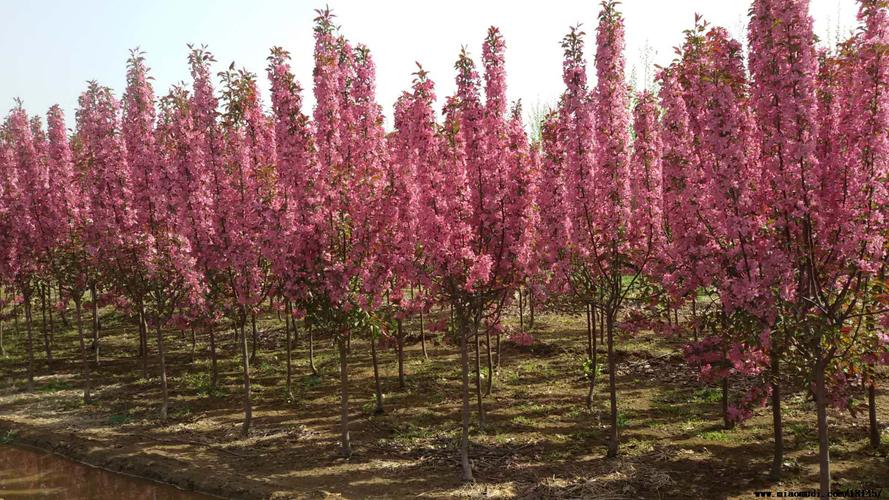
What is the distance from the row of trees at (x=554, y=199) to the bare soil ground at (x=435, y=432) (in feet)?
2.66

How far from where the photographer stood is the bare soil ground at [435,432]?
1109 cm

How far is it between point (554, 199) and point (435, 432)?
5932 mm

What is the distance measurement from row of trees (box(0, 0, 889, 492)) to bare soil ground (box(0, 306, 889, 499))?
2.66 feet

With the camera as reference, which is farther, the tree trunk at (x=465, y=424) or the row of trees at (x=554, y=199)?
the tree trunk at (x=465, y=424)

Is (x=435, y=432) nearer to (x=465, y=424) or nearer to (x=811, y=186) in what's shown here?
(x=465, y=424)

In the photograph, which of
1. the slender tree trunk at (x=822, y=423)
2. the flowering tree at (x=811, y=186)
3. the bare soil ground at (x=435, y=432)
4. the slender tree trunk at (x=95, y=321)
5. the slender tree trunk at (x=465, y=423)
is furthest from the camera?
the slender tree trunk at (x=95, y=321)

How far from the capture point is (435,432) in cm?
1412

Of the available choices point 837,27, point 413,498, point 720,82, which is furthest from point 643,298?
point 837,27

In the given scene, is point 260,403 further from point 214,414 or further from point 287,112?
point 287,112

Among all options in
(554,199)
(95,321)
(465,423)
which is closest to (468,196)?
(554,199)

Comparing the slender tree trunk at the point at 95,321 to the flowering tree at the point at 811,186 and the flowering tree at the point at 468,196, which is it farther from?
the flowering tree at the point at 811,186

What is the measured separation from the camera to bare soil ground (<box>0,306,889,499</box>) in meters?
11.1

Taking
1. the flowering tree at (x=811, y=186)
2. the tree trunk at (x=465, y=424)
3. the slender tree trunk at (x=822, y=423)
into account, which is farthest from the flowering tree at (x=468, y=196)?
the slender tree trunk at (x=822, y=423)

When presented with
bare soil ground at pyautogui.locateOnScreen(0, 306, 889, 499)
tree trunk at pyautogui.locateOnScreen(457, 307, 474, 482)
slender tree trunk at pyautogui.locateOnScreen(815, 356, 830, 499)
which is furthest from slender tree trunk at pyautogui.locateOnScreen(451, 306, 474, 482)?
slender tree trunk at pyautogui.locateOnScreen(815, 356, 830, 499)
